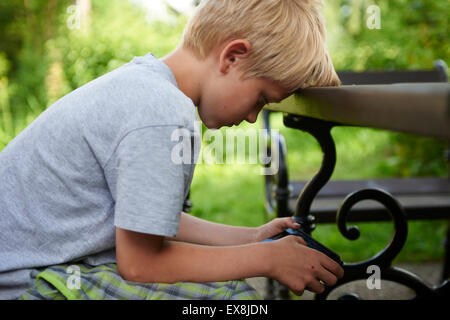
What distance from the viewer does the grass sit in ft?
9.80

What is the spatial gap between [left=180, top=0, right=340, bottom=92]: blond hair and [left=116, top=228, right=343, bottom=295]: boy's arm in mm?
416

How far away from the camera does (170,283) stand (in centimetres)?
98

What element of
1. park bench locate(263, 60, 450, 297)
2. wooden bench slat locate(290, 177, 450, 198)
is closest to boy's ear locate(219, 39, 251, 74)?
park bench locate(263, 60, 450, 297)

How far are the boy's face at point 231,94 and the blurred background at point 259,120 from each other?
6.08 ft

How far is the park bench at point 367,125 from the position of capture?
553mm

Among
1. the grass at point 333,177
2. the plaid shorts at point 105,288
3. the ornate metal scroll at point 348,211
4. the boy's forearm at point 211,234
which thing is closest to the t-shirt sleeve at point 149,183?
the plaid shorts at point 105,288

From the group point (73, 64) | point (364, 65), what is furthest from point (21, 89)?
point (364, 65)

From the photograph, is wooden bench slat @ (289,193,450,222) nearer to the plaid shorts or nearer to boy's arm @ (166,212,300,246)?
boy's arm @ (166,212,300,246)

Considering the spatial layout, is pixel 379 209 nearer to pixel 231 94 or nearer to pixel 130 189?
pixel 231 94

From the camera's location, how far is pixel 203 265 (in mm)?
973

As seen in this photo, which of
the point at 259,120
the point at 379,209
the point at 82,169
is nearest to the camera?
the point at 82,169

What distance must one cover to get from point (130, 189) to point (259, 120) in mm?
4398

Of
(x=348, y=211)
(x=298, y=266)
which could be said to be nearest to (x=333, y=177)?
(x=348, y=211)
